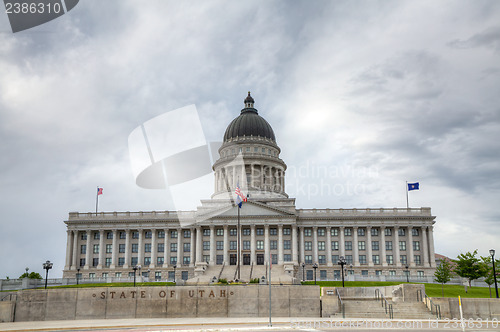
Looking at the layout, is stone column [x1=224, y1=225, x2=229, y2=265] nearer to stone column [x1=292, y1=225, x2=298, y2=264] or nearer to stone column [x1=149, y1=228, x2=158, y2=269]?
stone column [x1=292, y1=225, x2=298, y2=264]

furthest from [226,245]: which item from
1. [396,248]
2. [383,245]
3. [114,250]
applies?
[396,248]

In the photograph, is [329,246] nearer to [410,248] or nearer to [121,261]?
[410,248]

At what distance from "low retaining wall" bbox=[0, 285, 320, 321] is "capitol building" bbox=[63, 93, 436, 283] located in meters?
53.3

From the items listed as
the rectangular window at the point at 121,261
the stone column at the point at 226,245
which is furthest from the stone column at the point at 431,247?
the rectangular window at the point at 121,261

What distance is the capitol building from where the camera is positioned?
93.6 meters

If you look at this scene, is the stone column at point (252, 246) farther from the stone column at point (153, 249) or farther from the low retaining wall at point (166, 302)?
the low retaining wall at point (166, 302)

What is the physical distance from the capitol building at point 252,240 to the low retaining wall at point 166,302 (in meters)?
53.3

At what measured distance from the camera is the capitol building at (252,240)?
9362 centimetres

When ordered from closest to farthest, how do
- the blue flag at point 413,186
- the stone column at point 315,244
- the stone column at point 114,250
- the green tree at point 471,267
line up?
the green tree at point 471,267 < the blue flag at point 413,186 < the stone column at point 315,244 < the stone column at point 114,250

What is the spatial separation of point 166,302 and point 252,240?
57.0m

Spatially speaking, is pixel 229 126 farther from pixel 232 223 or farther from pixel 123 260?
pixel 123 260

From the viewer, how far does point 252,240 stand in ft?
307

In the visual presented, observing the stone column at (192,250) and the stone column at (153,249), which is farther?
the stone column at (153,249)

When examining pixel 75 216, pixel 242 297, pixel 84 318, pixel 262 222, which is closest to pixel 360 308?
pixel 242 297
